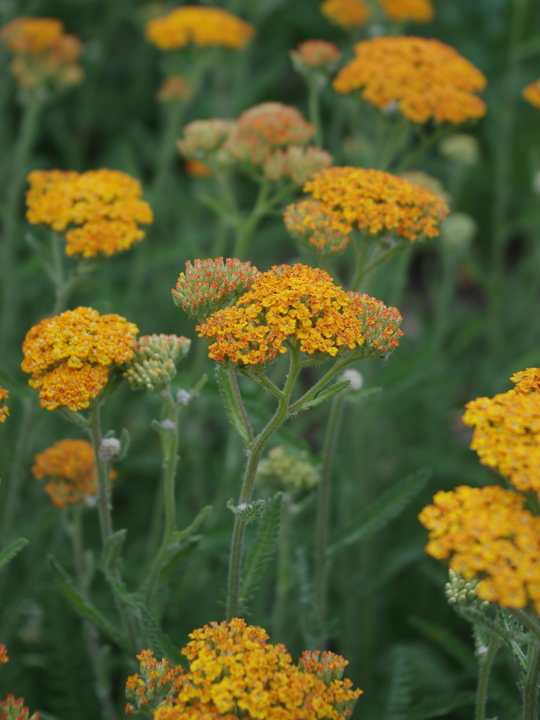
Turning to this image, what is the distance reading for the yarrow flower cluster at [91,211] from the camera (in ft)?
10.2

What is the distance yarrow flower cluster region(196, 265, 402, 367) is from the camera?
2.22 m

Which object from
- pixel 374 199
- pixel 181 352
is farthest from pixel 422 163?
pixel 181 352

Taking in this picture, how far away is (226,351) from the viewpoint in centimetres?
221

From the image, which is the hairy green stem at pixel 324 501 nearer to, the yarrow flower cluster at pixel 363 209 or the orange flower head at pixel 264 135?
the yarrow flower cluster at pixel 363 209

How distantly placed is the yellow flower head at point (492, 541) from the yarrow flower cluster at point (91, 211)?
178 centimetres

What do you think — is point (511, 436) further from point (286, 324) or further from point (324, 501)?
point (324, 501)

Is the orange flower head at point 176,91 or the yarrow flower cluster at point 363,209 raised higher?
the yarrow flower cluster at point 363,209

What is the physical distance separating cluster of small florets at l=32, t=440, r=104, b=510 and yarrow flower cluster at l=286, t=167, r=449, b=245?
1263 millimetres

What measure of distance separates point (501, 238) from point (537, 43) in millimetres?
1260

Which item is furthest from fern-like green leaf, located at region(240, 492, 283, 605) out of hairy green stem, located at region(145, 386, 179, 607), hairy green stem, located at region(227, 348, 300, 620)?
hairy green stem, located at region(145, 386, 179, 607)

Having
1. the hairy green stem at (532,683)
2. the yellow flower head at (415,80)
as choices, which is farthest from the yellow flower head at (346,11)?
the hairy green stem at (532,683)

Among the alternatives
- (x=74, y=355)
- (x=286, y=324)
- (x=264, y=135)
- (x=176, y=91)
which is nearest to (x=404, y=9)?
(x=176, y=91)

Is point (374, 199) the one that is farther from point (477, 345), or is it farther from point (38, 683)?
point (477, 345)

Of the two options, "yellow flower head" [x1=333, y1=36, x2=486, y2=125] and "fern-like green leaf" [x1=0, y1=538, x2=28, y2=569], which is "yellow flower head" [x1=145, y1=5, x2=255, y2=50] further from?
"fern-like green leaf" [x1=0, y1=538, x2=28, y2=569]
